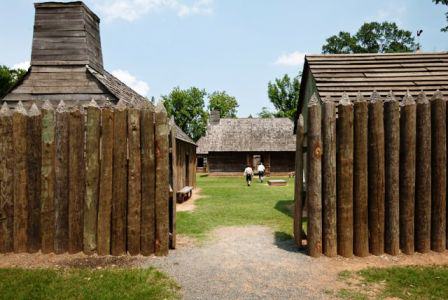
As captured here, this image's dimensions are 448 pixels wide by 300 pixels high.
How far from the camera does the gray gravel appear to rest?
4188mm

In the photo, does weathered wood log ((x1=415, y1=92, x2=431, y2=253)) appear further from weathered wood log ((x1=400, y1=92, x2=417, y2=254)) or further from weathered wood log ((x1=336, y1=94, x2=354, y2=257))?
weathered wood log ((x1=336, y1=94, x2=354, y2=257))

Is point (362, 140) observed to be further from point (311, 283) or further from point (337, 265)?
point (311, 283)

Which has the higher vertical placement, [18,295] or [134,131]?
[134,131]

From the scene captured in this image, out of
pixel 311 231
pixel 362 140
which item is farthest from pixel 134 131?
pixel 362 140

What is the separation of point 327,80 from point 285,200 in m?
5.86

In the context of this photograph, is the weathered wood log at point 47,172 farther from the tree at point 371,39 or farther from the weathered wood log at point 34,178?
the tree at point 371,39

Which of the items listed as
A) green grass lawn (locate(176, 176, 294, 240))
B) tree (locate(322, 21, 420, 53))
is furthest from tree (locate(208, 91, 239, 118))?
green grass lawn (locate(176, 176, 294, 240))

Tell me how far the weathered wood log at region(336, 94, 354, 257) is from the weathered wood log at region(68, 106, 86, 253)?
428 centimetres

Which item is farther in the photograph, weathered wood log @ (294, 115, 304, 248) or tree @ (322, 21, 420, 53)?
tree @ (322, 21, 420, 53)

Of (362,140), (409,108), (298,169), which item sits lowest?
(298,169)

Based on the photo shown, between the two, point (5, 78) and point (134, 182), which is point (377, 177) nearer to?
point (134, 182)

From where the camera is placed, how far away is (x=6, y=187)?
18.4 ft

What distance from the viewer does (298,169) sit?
607 centimetres

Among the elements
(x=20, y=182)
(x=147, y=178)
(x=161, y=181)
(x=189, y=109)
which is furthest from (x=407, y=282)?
(x=189, y=109)
